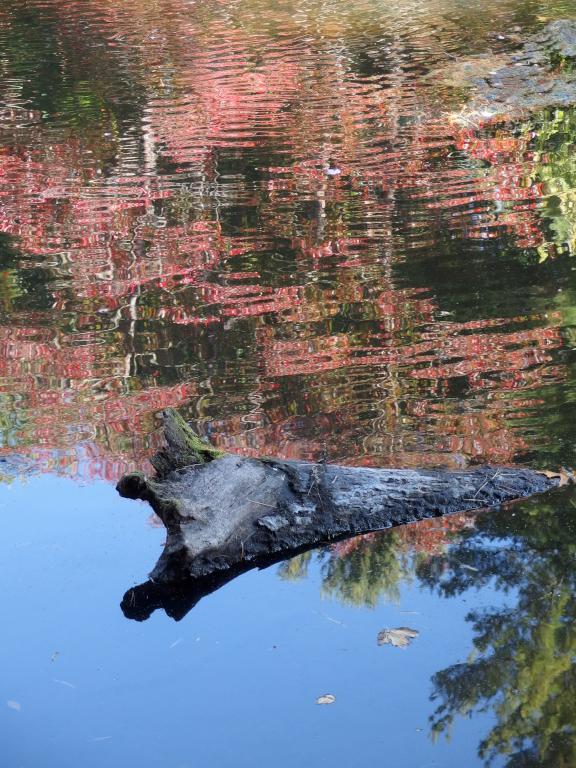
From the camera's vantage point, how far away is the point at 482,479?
14.7 feet

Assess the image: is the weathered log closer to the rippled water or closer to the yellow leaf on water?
the yellow leaf on water

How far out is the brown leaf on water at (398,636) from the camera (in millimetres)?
3752

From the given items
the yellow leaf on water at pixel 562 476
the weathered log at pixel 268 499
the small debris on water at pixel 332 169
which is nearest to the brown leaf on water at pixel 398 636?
the weathered log at pixel 268 499

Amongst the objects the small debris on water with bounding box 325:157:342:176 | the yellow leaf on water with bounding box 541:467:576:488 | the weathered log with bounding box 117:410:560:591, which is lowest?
the small debris on water with bounding box 325:157:342:176

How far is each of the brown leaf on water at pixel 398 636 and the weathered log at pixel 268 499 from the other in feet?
1.87

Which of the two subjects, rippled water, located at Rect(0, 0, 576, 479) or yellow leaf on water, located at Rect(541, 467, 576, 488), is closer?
yellow leaf on water, located at Rect(541, 467, 576, 488)

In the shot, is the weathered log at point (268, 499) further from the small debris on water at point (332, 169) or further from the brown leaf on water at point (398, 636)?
the small debris on water at point (332, 169)

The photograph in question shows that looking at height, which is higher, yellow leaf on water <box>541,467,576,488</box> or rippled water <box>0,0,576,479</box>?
yellow leaf on water <box>541,467,576,488</box>

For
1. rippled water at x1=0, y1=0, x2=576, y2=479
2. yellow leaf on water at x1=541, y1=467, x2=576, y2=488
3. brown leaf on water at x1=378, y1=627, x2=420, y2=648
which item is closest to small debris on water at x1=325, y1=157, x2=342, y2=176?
rippled water at x1=0, y1=0, x2=576, y2=479

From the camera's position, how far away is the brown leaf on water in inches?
148

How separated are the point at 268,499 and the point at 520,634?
113 centimetres

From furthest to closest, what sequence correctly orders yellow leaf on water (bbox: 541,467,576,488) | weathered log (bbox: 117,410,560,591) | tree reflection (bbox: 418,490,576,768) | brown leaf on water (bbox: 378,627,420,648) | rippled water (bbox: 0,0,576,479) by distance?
rippled water (bbox: 0,0,576,479), yellow leaf on water (bbox: 541,467,576,488), weathered log (bbox: 117,410,560,591), brown leaf on water (bbox: 378,627,420,648), tree reflection (bbox: 418,490,576,768)

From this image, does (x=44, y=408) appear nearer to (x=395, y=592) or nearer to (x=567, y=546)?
(x=395, y=592)

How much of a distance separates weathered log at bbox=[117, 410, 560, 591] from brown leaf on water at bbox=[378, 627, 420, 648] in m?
0.57
